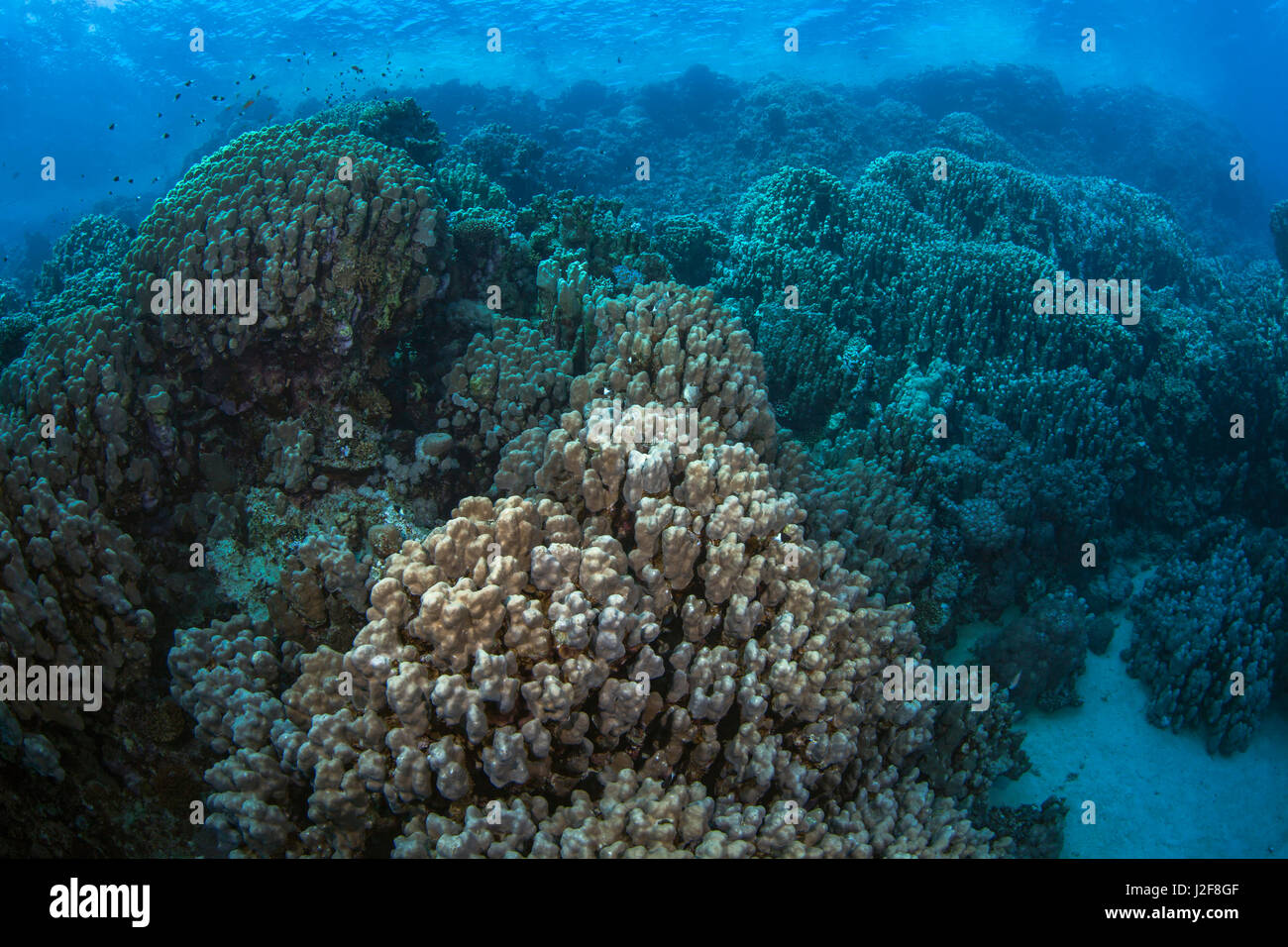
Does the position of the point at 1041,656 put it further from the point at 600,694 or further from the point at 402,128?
the point at 402,128

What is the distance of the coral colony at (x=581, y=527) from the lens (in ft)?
9.37

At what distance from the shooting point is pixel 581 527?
3.69 metres

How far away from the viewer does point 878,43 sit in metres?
49.1

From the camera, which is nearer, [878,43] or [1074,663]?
[1074,663]

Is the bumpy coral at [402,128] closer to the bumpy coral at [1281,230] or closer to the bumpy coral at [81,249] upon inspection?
the bumpy coral at [81,249]

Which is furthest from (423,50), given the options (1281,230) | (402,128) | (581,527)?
(581,527)

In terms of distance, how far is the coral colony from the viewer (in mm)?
2857

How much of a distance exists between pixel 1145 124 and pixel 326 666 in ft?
117

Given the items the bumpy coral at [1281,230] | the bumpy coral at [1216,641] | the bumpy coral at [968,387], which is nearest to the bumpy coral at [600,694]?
the bumpy coral at [968,387]

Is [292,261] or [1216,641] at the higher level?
[292,261]

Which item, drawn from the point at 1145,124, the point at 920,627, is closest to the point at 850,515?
the point at 920,627

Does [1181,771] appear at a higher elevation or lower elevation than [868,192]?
lower

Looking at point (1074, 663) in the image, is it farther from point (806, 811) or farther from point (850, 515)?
point (806, 811)

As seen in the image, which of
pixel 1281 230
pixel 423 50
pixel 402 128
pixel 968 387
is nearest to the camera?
pixel 968 387
